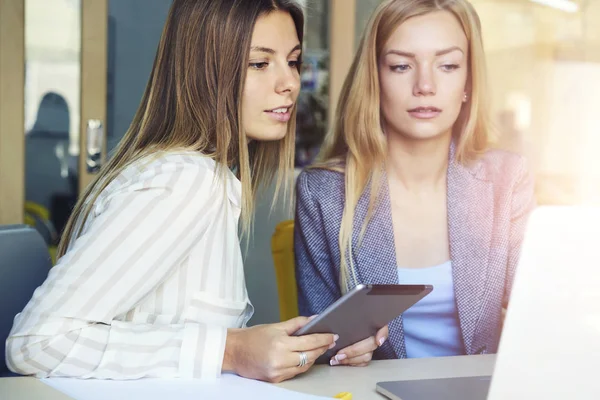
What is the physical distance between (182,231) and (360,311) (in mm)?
320

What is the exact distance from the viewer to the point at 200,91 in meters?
1.46

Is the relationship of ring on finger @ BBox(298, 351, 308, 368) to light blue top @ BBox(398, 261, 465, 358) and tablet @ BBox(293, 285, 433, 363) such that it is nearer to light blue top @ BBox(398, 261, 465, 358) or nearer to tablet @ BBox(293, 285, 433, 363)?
tablet @ BBox(293, 285, 433, 363)

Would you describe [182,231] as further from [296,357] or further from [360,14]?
[360,14]

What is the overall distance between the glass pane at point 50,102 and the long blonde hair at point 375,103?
168cm

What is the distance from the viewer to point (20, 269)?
150 centimetres

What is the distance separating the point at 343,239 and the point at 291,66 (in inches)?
19.1

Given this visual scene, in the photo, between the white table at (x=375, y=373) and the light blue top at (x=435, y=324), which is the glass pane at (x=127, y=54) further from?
the white table at (x=375, y=373)

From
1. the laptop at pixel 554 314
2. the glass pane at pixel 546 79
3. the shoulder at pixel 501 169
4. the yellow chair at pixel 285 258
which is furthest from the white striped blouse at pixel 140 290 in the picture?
the glass pane at pixel 546 79

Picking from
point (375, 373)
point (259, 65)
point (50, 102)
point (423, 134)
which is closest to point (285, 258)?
point (423, 134)

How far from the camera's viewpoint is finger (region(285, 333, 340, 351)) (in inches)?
47.7

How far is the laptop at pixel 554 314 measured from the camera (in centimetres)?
76

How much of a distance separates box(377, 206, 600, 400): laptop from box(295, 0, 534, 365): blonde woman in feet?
3.34

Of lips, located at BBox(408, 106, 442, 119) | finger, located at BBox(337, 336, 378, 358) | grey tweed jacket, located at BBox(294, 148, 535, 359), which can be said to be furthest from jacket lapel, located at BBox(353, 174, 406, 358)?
finger, located at BBox(337, 336, 378, 358)

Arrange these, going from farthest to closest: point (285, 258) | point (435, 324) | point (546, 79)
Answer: point (546, 79) < point (285, 258) < point (435, 324)
